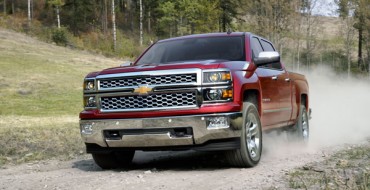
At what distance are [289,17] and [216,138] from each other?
4194 cm

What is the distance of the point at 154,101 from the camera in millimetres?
5992

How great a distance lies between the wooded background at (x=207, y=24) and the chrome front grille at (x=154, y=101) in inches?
1407

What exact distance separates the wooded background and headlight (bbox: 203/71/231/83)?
35824mm

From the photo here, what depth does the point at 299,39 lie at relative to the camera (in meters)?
49.6

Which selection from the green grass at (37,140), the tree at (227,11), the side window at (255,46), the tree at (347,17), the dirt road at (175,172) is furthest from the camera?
the tree at (227,11)

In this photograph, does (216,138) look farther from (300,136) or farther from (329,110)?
(329,110)

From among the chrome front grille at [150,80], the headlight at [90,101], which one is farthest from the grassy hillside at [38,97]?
the chrome front grille at [150,80]

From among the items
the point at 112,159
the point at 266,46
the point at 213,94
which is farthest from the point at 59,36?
the point at 213,94

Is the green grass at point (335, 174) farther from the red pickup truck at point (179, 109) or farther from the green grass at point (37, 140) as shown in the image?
the green grass at point (37, 140)

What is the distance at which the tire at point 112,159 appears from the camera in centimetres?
672

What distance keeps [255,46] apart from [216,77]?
6.17 ft

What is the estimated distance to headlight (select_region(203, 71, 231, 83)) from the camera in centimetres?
589

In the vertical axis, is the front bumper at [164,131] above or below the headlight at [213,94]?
below

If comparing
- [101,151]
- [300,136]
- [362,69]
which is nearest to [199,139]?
[101,151]
